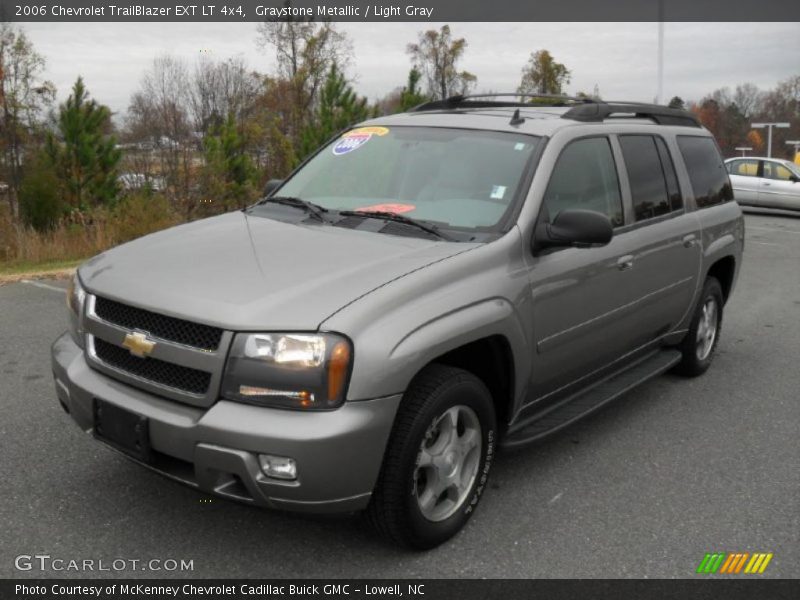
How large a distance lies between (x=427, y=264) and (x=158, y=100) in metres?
36.7

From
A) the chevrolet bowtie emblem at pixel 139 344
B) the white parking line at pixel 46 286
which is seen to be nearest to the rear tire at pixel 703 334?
the chevrolet bowtie emblem at pixel 139 344

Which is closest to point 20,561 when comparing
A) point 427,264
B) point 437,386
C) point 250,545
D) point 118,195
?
point 250,545

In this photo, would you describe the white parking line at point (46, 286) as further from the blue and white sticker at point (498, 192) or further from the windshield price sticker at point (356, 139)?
the blue and white sticker at point (498, 192)

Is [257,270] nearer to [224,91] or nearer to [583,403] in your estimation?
[583,403]

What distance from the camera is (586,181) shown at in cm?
434

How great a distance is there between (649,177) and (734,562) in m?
2.44

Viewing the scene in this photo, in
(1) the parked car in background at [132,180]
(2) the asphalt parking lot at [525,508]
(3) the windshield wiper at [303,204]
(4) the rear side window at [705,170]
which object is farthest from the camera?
(1) the parked car in background at [132,180]

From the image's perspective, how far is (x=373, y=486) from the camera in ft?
9.97

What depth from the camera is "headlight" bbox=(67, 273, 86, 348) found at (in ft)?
11.7

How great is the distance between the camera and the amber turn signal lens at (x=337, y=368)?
113 inches

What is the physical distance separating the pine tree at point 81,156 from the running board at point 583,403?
23.5 m

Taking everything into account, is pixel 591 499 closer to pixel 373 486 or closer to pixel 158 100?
pixel 373 486

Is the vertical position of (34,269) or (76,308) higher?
(76,308)

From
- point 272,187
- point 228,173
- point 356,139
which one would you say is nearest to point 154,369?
point 272,187
